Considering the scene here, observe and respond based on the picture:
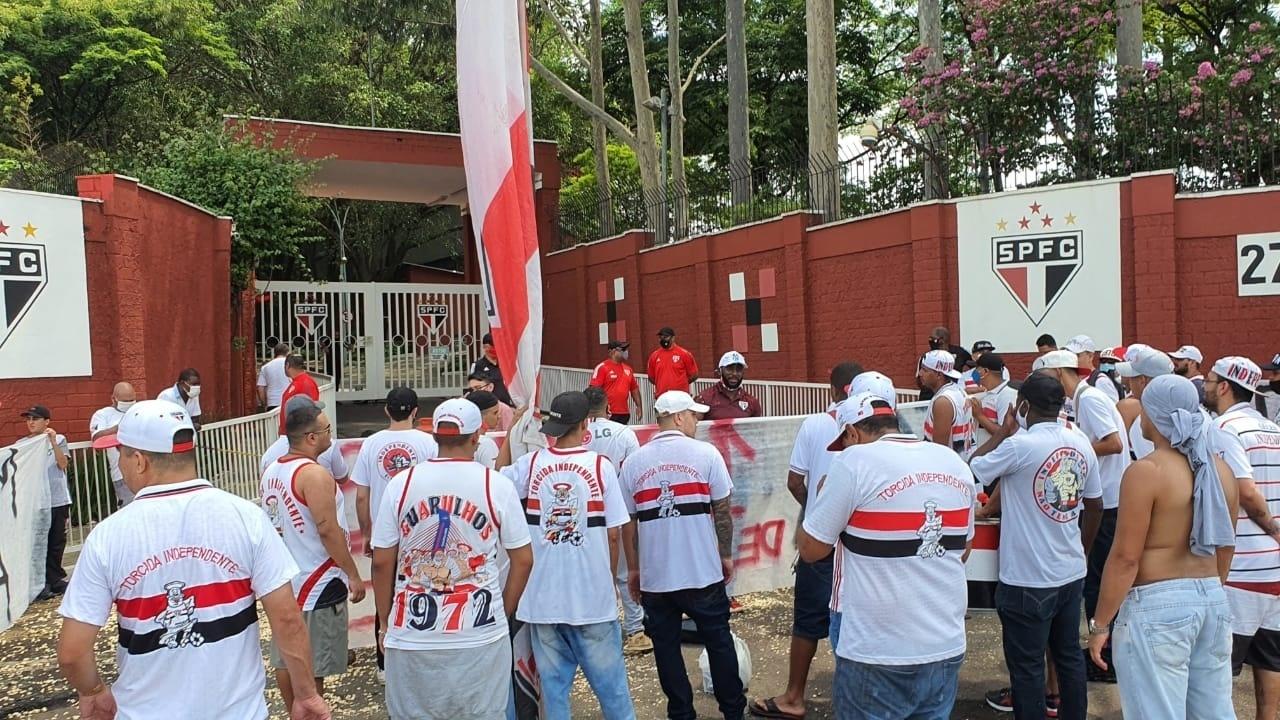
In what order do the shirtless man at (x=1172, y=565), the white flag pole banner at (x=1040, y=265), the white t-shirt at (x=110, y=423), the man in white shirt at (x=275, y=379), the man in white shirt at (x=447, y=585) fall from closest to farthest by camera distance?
the shirtless man at (x=1172, y=565) < the man in white shirt at (x=447, y=585) < the white t-shirt at (x=110, y=423) < the white flag pole banner at (x=1040, y=265) < the man in white shirt at (x=275, y=379)

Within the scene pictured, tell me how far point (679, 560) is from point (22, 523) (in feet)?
18.4

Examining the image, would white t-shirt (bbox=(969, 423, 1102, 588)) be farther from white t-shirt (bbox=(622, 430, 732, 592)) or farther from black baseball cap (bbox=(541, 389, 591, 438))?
black baseball cap (bbox=(541, 389, 591, 438))

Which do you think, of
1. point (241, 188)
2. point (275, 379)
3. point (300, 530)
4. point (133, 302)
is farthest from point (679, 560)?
point (241, 188)

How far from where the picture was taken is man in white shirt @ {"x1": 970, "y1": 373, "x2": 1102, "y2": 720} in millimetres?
4793

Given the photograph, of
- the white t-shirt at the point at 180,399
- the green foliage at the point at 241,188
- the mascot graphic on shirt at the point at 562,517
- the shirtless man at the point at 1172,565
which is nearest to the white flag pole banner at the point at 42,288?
the white t-shirt at the point at 180,399

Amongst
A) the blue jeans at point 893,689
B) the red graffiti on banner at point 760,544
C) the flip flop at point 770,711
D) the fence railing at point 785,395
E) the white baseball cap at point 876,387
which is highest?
the white baseball cap at point 876,387

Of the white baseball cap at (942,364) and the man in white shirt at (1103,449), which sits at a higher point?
the white baseball cap at (942,364)

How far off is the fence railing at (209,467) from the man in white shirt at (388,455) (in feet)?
16.0

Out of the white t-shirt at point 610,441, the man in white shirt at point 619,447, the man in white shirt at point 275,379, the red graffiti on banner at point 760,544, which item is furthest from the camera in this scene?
the man in white shirt at point 275,379

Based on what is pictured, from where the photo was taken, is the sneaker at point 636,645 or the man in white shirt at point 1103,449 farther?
the sneaker at point 636,645

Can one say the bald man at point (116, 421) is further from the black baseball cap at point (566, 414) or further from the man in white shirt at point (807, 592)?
the man in white shirt at point (807, 592)

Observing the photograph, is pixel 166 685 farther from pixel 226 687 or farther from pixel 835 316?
pixel 835 316

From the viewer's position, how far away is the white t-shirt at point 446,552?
4027 millimetres

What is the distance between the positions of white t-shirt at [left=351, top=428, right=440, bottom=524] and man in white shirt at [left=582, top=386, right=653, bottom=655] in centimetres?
98
